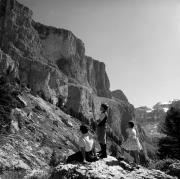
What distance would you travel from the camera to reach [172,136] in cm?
3111

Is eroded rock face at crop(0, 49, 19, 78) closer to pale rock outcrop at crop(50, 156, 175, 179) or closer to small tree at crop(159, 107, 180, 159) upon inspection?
small tree at crop(159, 107, 180, 159)

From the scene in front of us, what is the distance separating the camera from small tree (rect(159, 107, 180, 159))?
30.5m

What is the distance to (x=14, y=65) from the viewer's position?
9850 centimetres

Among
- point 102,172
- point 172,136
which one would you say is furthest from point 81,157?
point 172,136

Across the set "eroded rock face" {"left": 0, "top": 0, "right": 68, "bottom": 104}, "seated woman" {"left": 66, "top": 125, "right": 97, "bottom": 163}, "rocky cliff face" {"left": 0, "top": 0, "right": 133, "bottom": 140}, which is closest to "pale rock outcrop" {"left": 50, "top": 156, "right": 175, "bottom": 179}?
"seated woman" {"left": 66, "top": 125, "right": 97, "bottom": 163}

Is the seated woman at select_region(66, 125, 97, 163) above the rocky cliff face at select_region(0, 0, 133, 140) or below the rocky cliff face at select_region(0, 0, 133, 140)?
below

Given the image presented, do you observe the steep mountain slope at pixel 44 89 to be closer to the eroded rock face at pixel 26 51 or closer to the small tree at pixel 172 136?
the eroded rock face at pixel 26 51

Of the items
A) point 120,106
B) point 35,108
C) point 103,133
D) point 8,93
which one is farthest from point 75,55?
point 103,133

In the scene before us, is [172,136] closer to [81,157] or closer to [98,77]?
[81,157]

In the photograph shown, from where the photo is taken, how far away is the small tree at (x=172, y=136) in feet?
100

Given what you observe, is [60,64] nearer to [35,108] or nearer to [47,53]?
[47,53]

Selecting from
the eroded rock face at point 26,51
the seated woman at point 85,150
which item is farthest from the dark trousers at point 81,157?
the eroded rock face at point 26,51

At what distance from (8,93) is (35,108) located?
33.6 m

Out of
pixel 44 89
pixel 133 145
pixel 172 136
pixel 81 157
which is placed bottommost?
pixel 81 157
